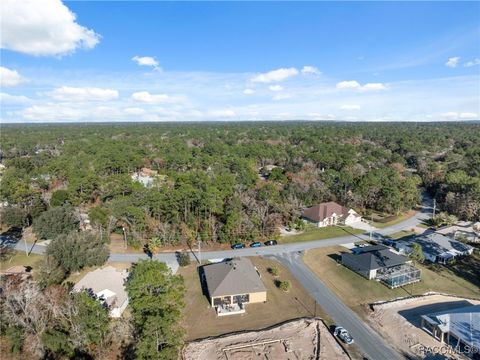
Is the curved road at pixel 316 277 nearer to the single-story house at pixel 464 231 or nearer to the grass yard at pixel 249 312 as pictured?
the grass yard at pixel 249 312

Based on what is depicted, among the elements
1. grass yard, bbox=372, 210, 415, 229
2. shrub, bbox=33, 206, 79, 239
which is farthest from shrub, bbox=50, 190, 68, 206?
grass yard, bbox=372, 210, 415, 229

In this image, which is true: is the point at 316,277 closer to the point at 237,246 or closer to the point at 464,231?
the point at 237,246

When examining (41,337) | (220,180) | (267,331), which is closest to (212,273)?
(267,331)

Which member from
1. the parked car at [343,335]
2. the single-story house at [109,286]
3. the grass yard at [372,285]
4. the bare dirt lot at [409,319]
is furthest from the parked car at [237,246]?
the parked car at [343,335]

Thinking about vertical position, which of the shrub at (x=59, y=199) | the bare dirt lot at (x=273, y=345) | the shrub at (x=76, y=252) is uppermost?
the shrub at (x=59, y=199)

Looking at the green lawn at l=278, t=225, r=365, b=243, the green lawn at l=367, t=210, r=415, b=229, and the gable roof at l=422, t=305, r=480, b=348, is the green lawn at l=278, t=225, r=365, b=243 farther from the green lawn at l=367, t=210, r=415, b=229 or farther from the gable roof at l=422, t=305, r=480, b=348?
the gable roof at l=422, t=305, r=480, b=348

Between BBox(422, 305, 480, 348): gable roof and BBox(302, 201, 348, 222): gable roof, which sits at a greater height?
BBox(302, 201, 348, 222): gable roof

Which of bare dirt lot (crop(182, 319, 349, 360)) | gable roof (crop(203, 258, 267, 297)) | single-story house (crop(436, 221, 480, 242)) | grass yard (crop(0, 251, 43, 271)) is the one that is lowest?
bare dirt lot (crop(182, 319, 349, 360))

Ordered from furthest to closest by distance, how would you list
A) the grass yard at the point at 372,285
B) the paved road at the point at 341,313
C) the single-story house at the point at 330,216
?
the single-story house at the point at 330,216, the grass yard at the point at 372,285, the paved road at the point at 341,313
